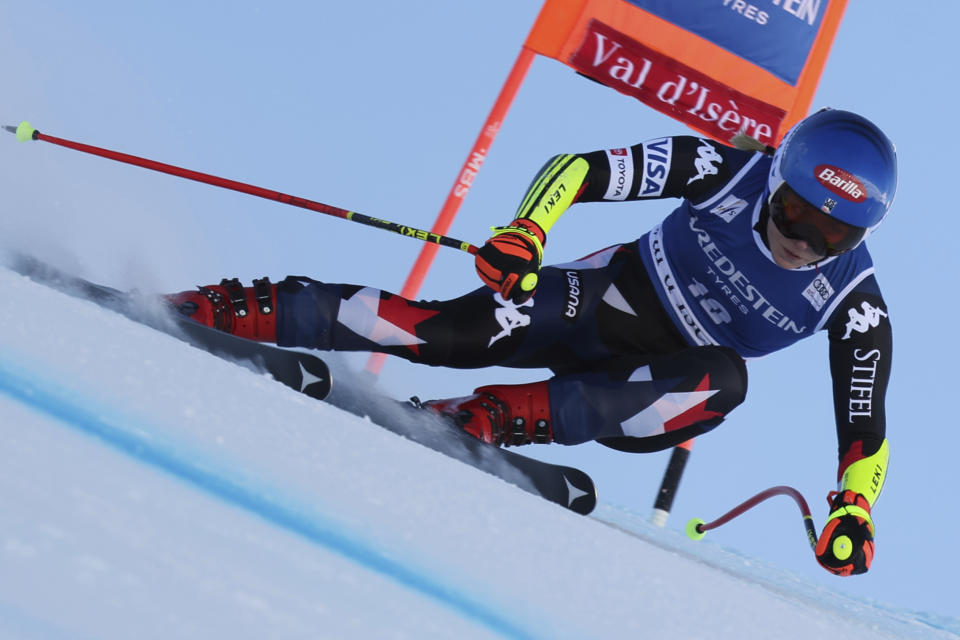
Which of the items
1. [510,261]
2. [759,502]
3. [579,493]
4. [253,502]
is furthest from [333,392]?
[759,502]

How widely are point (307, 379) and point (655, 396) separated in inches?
33.2

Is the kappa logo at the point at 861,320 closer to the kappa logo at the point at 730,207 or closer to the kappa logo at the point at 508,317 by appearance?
the kappa logo at the point at 730,207

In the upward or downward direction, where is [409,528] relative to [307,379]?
downward

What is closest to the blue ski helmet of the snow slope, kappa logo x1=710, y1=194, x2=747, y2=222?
kappa logo x1=710, y1=194, x2=747, y2=222

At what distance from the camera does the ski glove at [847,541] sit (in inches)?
82.4

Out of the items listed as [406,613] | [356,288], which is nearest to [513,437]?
[356,288]

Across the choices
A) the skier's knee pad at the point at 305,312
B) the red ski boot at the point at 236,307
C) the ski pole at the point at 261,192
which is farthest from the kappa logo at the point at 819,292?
the red ski boot at the point at 236,307

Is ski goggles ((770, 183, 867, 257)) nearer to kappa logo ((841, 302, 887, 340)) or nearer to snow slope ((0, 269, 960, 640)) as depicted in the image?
kappa logo ((841, 302, 887, 340))

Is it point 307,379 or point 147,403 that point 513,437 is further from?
point 147,403

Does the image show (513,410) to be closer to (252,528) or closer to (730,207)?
(730,207)

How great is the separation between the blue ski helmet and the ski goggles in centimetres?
2

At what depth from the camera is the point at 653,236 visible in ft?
8.54

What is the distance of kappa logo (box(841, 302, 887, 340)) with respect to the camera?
2.32 meters

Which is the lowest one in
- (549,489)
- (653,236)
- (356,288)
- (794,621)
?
(794,621)
